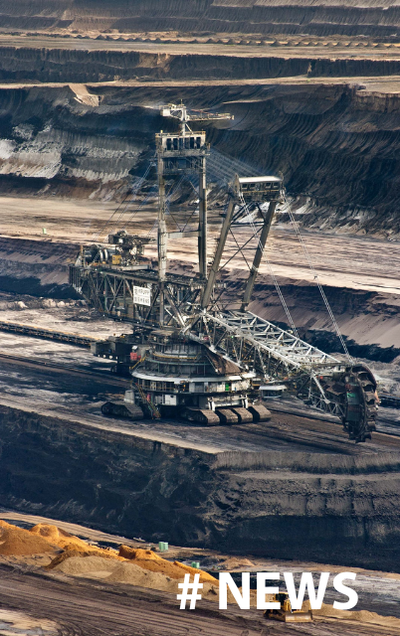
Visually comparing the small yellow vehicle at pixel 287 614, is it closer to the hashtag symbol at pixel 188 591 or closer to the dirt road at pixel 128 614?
the dirt road at pixel 128 614

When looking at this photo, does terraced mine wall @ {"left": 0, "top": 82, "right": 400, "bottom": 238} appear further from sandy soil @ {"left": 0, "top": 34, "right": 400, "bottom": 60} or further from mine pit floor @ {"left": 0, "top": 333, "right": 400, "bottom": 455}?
mine pit floor @ {"left": 0, "top": 333, "right": 400, "bottom": 455}

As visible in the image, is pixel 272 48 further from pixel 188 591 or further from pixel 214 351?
pixel 188 591

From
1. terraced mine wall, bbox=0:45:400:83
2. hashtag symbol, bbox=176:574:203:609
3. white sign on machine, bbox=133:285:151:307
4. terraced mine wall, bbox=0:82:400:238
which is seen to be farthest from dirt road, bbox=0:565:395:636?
terraced mine wall, bbox=0:45:400:83

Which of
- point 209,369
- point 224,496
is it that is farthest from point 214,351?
point 224,496

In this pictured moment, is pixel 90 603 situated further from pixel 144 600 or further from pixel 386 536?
pixel 386 536

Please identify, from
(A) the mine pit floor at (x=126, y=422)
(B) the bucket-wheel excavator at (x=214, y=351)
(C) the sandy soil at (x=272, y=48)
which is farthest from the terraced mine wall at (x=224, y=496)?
(C) the sandy soil at (x=272, y=48)
